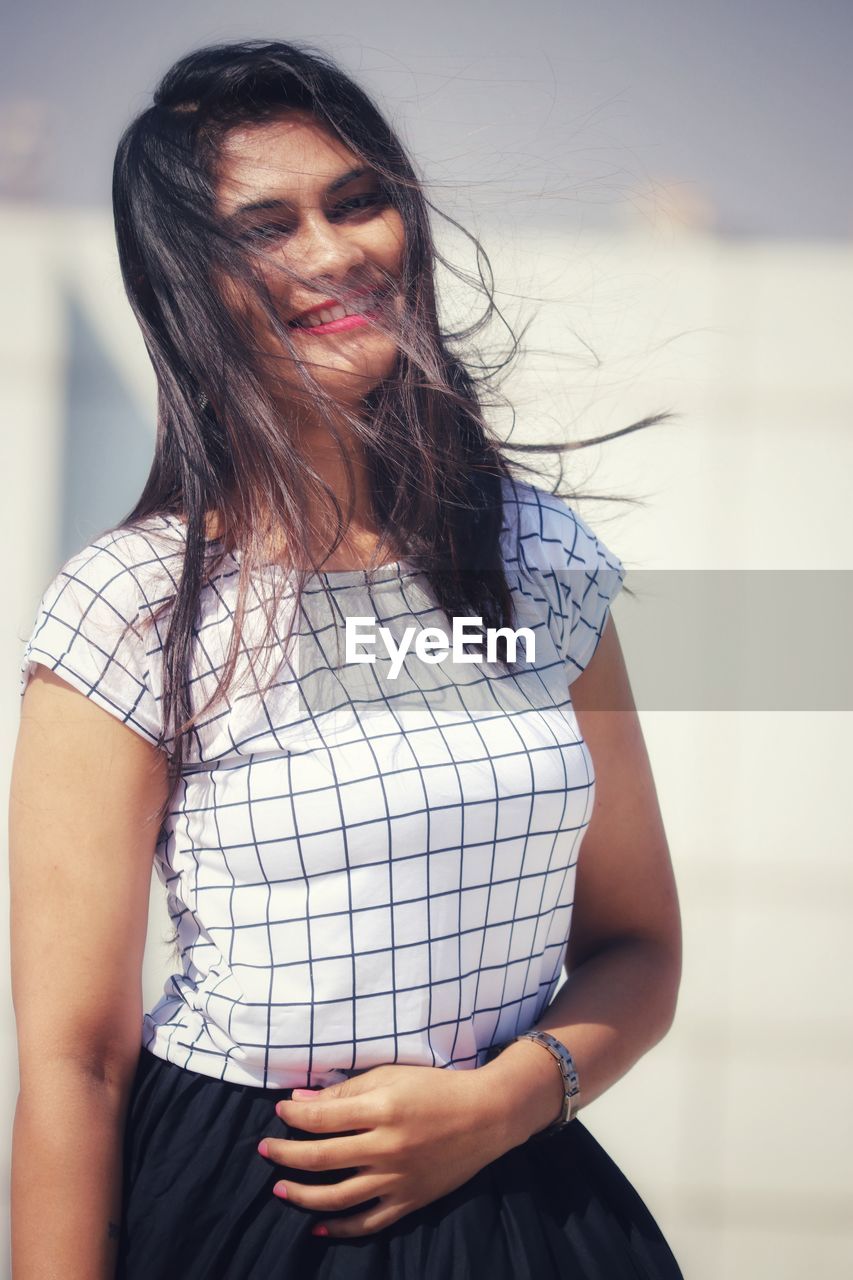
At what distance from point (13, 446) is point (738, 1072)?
1.89 metres

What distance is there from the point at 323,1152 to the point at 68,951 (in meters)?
0.26

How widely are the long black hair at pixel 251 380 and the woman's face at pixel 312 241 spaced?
0.04 ft

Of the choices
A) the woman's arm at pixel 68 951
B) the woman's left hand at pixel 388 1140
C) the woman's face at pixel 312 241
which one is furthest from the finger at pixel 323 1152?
the woman's face at pixel 312 241

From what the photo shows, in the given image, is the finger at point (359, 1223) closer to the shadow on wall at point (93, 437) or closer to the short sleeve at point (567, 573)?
the short sleeve at point (567, 573)

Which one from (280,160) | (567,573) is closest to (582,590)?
(567,573)

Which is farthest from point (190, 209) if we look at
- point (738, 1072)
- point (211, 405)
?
point (738, 1072)

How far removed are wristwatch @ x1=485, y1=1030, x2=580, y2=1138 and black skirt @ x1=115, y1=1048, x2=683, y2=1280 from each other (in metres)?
0.05

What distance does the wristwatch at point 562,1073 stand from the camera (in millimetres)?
893

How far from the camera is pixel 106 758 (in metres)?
0.82

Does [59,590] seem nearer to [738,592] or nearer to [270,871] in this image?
[270,871]

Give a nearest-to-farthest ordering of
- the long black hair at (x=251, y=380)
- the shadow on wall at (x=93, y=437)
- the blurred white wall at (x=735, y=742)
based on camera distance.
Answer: the long black hair at (x=251, y=380) → the shadow on wall at (x=93, y=437) → the blurred white wall at (x=735, y=742)

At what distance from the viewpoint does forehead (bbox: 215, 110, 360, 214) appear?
996 millimetres

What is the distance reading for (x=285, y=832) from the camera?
814mm

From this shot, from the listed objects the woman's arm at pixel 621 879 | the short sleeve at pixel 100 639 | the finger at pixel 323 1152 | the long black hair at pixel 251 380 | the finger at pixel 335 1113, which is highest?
the long black hair at pixel 251 380
